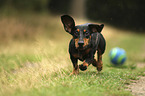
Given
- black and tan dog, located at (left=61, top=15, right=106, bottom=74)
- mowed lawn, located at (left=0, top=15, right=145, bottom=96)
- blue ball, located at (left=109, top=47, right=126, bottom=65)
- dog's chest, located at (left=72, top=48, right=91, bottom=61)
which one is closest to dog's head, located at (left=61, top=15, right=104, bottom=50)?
black and tan dog, located at (left=61, top=15, right=106, bottom=74)

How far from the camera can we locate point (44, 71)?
496cm

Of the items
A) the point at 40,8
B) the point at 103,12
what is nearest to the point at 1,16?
the point at 40,8

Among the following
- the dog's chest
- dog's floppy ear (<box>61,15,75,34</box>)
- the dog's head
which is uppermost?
dog's floppy ear (<box>61,15,75,34</box>)

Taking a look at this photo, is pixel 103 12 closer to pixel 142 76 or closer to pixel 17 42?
pixel 142 76

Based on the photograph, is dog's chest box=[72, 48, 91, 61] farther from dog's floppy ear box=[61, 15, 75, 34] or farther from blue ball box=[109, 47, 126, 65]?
blue ball box=[109, 47, 126, 65]

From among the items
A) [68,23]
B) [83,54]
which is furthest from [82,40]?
[68,23]

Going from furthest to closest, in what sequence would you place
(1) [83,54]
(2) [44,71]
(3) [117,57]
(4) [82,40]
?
(3) [117,57]
(2) [44,71]
(1) [83,54]
(4) [82,40]

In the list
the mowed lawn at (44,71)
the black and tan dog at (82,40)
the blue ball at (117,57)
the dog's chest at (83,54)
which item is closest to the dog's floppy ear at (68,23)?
the black and tan dog at (82,40)

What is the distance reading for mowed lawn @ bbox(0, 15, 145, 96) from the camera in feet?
11.8

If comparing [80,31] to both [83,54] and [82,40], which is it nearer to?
[82,40]

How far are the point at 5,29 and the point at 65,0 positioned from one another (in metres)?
12.7

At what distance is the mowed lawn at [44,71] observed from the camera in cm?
359

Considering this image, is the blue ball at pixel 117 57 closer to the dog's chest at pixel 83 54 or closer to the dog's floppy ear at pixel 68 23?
the dog's chest at pixel 83 54

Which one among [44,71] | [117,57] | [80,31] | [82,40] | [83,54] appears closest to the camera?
[82,40]
